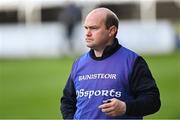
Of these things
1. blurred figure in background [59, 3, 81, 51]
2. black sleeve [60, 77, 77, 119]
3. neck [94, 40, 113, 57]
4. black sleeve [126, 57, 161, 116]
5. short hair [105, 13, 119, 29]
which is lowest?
blurred figure in background [59, 3, 81, 51]

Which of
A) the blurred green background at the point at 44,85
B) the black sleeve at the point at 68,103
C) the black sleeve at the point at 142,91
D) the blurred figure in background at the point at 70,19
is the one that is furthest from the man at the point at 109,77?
the blurred figure in background at the point at 70,19

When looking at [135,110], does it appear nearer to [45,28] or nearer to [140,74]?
[140,74]

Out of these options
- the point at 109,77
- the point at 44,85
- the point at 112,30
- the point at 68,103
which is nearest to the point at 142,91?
the point at 109,77

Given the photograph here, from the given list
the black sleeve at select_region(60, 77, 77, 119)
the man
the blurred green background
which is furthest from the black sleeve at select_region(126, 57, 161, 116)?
the blurred green background

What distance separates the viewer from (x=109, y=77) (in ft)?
21.5

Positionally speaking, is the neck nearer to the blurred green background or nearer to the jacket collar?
the jacket collar

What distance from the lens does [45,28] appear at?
35969mm

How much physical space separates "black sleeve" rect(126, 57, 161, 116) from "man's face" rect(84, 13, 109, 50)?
33 centimetres

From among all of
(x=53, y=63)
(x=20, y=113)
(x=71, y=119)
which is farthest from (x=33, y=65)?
(x=71, y=119)

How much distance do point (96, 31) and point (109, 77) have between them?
0.37 metres

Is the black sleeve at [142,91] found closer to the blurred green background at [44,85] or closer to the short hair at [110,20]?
the short hair at [110,20]

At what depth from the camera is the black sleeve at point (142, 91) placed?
647 centimetres

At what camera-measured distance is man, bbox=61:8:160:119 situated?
651 centimetres

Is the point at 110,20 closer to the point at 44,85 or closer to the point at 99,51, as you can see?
the point at 99,51
